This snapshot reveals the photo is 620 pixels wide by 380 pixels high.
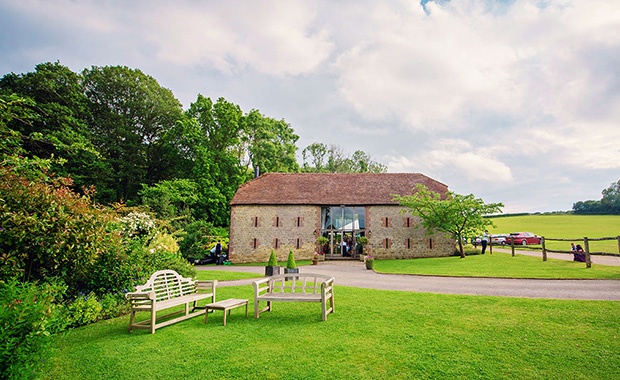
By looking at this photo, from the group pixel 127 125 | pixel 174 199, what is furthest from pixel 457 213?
pixel 127 125

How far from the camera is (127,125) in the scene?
30.2 m

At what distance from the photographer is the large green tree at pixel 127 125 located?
28641 mm

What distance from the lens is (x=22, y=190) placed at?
18.7ft

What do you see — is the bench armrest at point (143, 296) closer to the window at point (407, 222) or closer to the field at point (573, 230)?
the window at point (407, 222)

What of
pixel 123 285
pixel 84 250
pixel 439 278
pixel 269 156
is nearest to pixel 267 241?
pixel 269 156

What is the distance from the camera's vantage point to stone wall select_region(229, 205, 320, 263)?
2517cm

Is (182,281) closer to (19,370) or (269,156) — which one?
(19,370)

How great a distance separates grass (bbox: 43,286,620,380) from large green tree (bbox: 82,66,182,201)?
26232mm

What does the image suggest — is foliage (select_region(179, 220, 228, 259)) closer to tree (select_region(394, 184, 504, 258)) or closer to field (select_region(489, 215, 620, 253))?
tree (select_region(394, 184, 504, 258))

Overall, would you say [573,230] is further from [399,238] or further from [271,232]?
[271,232]

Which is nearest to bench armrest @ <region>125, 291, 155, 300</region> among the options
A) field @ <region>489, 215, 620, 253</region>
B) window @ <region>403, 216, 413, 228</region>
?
window @ <region>403, 216, 413, 228</region>

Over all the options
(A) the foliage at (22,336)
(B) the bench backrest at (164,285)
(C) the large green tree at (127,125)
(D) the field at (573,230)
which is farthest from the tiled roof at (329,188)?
(A) the foliage at (22,336)

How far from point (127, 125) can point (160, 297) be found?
29.0m

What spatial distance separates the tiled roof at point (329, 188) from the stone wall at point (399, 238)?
1157mm
